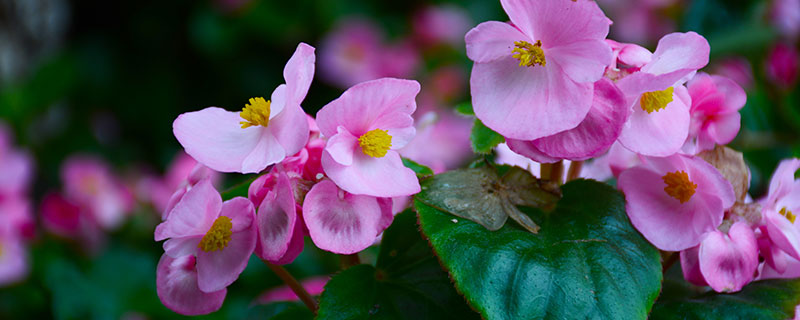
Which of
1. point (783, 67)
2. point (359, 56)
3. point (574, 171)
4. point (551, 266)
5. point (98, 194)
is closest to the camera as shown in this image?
point (551, 266)

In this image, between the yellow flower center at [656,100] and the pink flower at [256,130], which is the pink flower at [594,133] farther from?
the pink flower at [256,130]

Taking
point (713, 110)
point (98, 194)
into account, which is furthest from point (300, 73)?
point (98, 194)

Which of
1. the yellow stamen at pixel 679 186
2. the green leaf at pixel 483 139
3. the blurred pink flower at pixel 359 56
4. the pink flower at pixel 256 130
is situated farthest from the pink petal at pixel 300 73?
the blurred pink flower at pixel 359 56

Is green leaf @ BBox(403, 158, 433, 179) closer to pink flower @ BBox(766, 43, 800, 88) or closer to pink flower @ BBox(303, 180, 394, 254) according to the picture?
pink flower @ BBox(303, 180, 394, 254)

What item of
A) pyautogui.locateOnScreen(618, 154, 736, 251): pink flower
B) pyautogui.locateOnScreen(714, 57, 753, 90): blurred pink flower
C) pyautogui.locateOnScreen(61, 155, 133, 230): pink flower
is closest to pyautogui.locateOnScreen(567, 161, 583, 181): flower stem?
pyautogui.locateOnScreen(618, 154, 736, 251): pink flower

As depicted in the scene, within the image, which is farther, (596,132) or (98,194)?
(98,194)

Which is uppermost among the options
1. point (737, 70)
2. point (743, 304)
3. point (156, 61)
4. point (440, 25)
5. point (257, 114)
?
point (257, 114)

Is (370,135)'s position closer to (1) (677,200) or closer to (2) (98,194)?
(1) (677,200)
